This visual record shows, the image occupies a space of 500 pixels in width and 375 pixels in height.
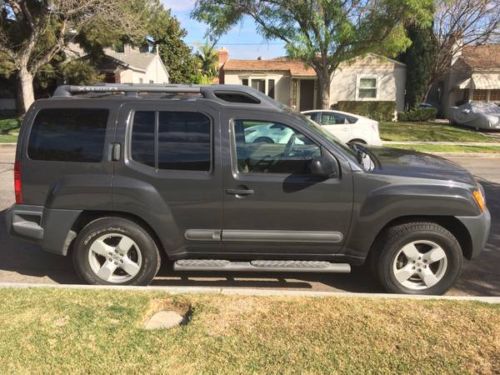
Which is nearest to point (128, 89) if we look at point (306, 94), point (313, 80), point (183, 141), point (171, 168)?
point (183, 141)

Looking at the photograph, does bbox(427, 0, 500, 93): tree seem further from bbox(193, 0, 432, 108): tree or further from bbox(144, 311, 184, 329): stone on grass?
bbox(144, 311, 184, 329): stone on grass

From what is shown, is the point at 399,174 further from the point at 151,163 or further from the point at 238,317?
the point at 151,163

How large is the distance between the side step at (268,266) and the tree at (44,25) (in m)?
17.2

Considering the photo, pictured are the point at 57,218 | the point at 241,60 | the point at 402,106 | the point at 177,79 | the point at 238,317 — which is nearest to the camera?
the point at 238,317

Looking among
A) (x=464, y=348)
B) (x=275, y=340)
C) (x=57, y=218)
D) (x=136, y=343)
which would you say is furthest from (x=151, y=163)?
(x=464, y=348)

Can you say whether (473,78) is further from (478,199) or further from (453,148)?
(478,199)

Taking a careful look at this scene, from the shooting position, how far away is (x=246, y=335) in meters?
3.63

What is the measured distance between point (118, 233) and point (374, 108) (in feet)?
82.7

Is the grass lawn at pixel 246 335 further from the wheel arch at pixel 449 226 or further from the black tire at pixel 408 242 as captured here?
the wheel arch at pixel 449 226

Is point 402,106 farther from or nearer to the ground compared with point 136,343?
farther from the ground

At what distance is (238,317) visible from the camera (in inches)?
154

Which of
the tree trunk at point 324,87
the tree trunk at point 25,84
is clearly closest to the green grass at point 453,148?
the tree trunk at point 324,87

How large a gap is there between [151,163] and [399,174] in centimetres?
223

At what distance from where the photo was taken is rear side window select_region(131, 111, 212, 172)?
459 centimetres
